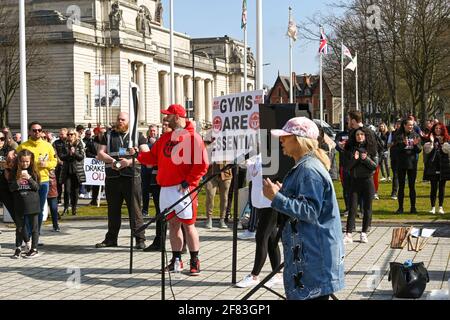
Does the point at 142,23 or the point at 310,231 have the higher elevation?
the point at 142,23

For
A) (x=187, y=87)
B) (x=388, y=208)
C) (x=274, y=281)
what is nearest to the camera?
(x=274, y=281)

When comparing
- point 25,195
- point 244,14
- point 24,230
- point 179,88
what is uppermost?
point 179,88

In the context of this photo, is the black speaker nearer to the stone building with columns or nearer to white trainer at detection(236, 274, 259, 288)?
white trainer at detection(236, 274, 259, 288)

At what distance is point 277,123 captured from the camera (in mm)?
8719

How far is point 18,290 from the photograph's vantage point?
9.11 meters

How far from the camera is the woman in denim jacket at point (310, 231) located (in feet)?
17.5

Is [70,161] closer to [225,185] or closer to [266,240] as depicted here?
[225,185]

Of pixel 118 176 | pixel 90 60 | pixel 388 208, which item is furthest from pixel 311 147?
pixel 90 60

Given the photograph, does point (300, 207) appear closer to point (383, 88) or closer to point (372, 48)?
point (372, 48)

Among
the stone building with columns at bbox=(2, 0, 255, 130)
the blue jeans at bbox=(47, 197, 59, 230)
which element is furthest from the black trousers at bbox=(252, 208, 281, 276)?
the stone building with columns at bbox=(2, 0, 255, 130)
